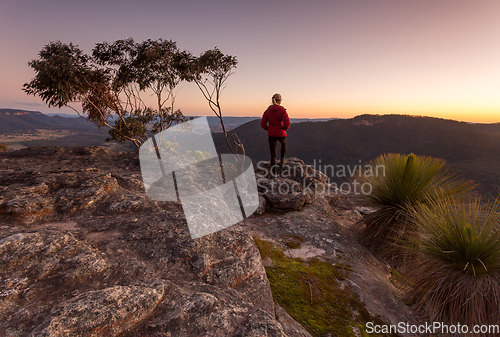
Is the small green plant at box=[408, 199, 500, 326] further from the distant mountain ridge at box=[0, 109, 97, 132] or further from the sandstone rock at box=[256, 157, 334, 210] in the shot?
the distant mountain ridge at box=[0, 109, 97, 132]

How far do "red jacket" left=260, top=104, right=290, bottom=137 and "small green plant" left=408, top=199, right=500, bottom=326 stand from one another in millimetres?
4143

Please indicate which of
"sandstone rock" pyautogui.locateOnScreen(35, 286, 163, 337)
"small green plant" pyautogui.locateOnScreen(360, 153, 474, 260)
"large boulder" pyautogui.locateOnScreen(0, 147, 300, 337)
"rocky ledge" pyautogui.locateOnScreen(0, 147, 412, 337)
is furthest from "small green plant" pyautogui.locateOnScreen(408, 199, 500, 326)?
"sandstone rock" pyautogui.locateOnScreen(35, 286, 163, 337)

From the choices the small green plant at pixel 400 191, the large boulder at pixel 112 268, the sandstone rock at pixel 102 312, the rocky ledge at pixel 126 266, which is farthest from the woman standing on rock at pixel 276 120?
the sandstone rock at pixel 102 312

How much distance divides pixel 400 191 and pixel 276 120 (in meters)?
3.59

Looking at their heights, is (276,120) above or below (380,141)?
above

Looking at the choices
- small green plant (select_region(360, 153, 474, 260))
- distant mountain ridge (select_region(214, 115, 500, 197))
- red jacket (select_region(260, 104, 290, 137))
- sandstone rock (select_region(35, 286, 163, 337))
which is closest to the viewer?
sandstone rock (select_region(35, 286, 163, 337))

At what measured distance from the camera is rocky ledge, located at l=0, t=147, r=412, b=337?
156 centimetres

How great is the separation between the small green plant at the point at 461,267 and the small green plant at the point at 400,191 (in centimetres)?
154

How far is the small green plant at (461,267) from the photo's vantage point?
261cm

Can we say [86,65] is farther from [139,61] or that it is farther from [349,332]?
[349,332]

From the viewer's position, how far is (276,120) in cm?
646

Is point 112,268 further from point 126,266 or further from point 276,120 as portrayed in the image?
point 276,120

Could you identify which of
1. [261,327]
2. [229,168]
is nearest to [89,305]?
[261,327]

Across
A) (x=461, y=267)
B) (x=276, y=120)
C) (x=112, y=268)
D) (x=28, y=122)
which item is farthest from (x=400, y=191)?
(x=28, y=122)
